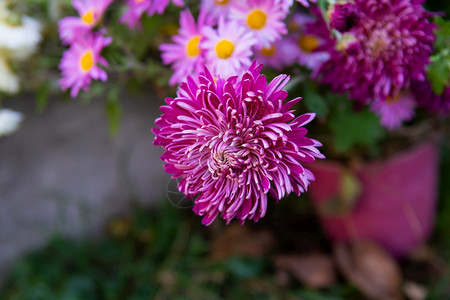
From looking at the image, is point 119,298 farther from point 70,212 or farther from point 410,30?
point 410,30

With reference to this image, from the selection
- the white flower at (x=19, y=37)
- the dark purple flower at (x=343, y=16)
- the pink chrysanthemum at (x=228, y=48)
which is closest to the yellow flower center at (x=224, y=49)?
the pink chrysanthemum at (x=228, y=48)

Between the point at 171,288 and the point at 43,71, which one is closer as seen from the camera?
the point at 43,71

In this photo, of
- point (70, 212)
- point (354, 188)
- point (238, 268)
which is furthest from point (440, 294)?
point (70, 212)

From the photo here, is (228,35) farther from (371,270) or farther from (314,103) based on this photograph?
(371,270)

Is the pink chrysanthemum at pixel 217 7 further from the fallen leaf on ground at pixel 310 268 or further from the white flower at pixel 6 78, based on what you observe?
the fallen leaf on ground at pixel 310 268

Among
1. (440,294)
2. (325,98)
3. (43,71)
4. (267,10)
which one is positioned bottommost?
(440,294)
